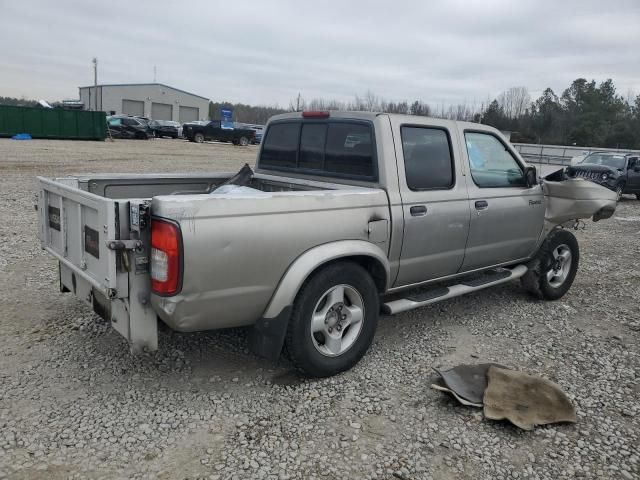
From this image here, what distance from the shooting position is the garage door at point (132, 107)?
228 feet

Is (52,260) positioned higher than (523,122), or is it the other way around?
(523,122)

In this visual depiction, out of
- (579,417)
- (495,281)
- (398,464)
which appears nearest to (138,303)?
(398,464)

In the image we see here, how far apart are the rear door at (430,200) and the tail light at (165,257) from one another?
1.89 m

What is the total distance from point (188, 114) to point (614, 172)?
65.7 m

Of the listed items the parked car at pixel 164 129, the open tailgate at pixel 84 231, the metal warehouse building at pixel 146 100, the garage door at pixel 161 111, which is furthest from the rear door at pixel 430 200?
the garage door at pixel 161 111

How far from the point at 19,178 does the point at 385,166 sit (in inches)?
516

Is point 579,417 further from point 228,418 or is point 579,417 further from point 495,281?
point 228,418

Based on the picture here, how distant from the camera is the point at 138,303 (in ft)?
10.5

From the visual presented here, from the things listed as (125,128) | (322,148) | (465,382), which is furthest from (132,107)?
(465,382)

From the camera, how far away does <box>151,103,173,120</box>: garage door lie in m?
71.2

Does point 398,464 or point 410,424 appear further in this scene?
point 410,424

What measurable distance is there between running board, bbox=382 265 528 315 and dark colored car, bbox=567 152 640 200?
12.5m

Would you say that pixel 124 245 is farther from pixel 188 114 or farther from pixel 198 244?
pixel 188 114

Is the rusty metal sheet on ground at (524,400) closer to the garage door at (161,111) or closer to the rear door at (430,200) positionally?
the rear door at (430,200)
